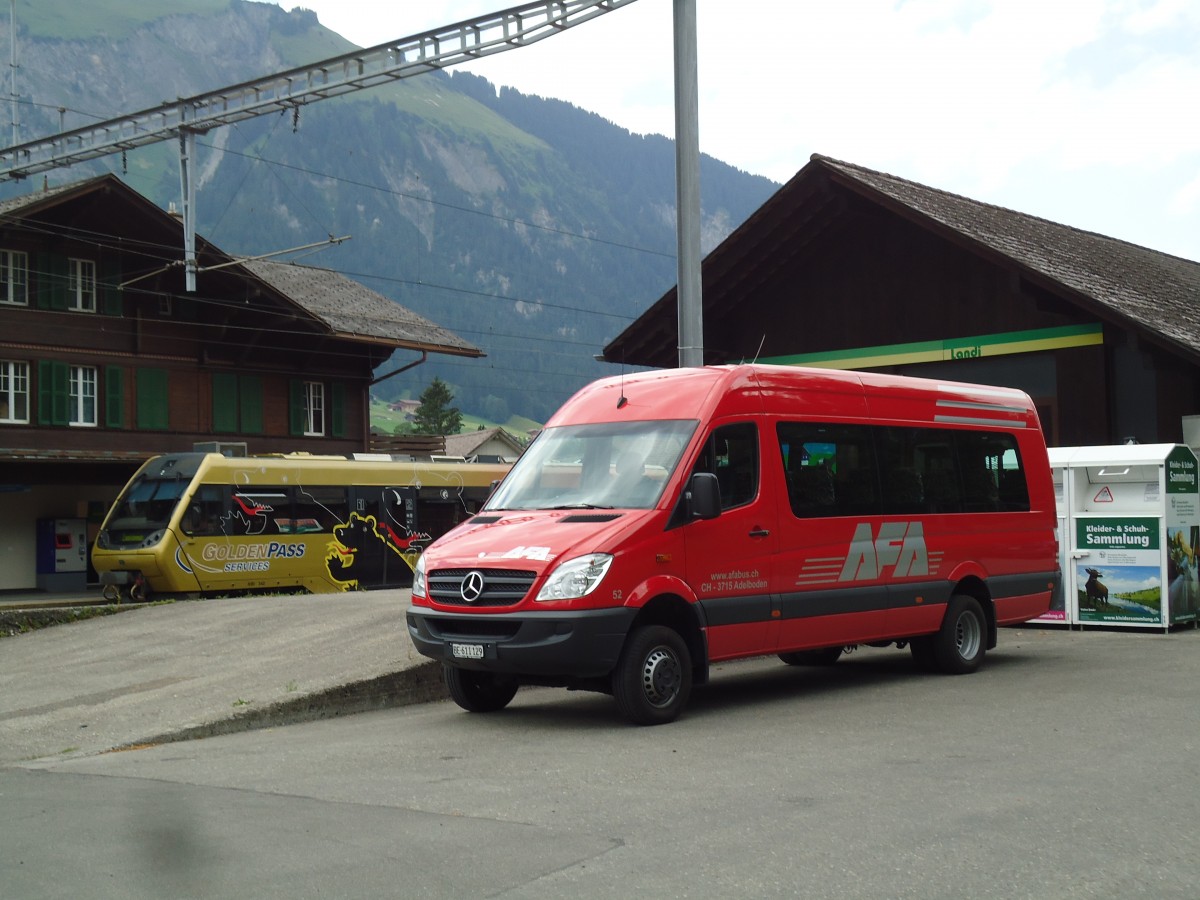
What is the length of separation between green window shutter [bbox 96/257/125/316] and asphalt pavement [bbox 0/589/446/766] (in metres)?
22.9

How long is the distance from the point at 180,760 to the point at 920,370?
14.7 meters

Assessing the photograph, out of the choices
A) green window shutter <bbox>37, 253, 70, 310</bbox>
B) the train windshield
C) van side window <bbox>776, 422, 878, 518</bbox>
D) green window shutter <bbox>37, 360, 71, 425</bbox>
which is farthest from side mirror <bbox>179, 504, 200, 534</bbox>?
van side window <bbox>776, 422, 878, 518</bbox>

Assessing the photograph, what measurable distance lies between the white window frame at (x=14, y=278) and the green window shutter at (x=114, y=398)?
2.99 metres

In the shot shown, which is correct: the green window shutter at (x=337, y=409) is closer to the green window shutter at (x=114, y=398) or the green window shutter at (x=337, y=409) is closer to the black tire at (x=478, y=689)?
the green window shutter at (x=114, y=398)

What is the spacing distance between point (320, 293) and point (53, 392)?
11.6 meters

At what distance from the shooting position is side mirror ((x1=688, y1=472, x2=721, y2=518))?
10.6 meters

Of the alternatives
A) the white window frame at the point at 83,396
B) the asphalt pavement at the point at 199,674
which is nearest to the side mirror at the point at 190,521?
the asphalt pavement at the point at 199,674

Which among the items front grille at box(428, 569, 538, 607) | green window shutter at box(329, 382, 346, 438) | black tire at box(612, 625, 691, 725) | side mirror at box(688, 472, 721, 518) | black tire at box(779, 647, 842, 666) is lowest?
black tire at box(779, 647, 842, 666)

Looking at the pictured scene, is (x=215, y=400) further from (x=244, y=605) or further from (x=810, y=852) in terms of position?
(x=810, y=852)

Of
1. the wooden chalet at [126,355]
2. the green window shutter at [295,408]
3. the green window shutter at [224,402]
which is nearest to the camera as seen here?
the wooden chalet at [126,355]

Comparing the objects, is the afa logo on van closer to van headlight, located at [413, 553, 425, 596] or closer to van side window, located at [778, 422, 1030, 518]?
van side window, located at [778, 422, 1030, 518]

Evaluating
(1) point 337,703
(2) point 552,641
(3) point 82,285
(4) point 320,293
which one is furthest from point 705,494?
(4) point 320,293

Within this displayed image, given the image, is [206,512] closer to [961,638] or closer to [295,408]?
[295,408]

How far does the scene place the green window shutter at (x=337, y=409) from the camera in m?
45.7
